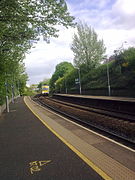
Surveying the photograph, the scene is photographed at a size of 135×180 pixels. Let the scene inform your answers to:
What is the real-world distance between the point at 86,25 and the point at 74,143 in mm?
59684

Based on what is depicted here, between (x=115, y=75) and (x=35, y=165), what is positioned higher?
(x=115, y=75)

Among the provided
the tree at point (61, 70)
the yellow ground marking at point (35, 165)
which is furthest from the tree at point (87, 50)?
A: the yellow ground marking at point (35, 165)

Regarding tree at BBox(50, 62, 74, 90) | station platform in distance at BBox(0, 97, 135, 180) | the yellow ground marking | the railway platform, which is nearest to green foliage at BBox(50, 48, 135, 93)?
station platform in distance at BBox(0, 97, 135, 180)

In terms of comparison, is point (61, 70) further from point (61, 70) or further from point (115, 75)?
point (115, 75)

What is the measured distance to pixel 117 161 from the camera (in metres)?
6.16

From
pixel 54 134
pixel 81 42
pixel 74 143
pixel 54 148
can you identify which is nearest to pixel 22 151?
pixel 54 148

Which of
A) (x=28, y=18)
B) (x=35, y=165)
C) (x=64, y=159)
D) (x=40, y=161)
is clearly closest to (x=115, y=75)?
(x=28, y=18)

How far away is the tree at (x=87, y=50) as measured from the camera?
200ft

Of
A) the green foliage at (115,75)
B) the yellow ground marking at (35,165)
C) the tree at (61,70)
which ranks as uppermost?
the tree at (61,70)

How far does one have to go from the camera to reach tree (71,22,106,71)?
61062mm

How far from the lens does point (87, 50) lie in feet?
201

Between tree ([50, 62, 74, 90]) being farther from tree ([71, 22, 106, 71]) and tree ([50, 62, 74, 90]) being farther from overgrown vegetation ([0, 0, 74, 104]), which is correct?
overgrown vegetation ([0, 0, 74, 104])

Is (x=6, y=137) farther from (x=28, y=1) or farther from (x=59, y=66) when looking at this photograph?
(x=59, y=66)

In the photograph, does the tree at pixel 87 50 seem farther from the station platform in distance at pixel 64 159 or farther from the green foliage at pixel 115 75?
the station platform in distance at pixel 64 159
